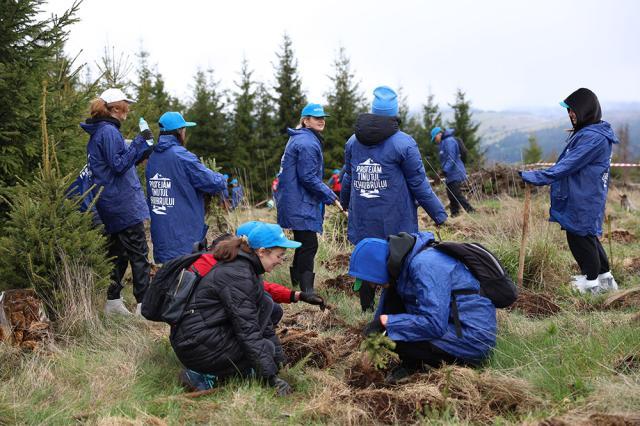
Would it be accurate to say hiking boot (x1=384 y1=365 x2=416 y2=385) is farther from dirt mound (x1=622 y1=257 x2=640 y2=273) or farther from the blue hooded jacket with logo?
dirt mound (x1=622 y1=257 x2=640 y2=273)

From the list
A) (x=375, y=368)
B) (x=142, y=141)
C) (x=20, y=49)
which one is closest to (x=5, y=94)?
(x=20, y=49)

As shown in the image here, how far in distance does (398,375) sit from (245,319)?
1.05m

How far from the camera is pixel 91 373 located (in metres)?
4.11

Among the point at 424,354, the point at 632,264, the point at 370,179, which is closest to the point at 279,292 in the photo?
the point at 424,354

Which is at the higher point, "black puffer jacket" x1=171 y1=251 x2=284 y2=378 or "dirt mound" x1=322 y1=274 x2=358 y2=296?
"black puffer jacket" x1=171 y1=251 x2=284 y2=378

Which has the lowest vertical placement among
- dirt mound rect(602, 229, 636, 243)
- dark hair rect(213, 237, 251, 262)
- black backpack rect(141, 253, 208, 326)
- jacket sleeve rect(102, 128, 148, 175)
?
dirt mound rect(602, 229, 636, 243)

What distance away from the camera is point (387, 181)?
5348 millimetres

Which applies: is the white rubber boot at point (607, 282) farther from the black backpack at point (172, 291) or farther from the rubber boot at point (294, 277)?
the black backpack at point (172, 291)

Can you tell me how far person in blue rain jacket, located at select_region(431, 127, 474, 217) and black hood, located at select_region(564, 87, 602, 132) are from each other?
194 inches

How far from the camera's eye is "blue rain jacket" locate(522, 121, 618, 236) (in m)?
5.71

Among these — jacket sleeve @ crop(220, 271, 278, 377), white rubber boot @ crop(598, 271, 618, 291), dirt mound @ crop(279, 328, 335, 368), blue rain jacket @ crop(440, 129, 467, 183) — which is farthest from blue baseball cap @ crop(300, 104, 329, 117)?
blue rain jacket @ crop(440, 129, 467, 183)

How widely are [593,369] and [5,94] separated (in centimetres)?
513

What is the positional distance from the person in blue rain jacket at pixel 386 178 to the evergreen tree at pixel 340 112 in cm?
1811

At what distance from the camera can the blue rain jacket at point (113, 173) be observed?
17.6 feet
